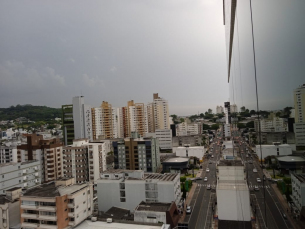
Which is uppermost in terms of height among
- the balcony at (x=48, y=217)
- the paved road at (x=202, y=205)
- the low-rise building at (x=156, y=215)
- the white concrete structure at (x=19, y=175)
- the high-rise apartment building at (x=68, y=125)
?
the high-rise apartment building at (x=68, y=125)

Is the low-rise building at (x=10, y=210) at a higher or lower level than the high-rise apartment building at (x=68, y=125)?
lower

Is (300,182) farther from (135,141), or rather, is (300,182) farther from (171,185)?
(135,141)

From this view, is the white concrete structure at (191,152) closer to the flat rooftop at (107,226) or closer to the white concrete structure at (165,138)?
the white concrete structure at (165,138)

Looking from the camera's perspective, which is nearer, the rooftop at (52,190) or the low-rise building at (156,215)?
the rooftop at (52,190)

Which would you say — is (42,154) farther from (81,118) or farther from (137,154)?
(81,118)

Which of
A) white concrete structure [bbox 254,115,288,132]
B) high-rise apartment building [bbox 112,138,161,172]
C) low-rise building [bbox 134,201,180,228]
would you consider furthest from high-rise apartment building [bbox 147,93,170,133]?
white concrete structure [bbox 254,115,288,132]

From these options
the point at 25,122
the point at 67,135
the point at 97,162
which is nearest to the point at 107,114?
the point at 67,135

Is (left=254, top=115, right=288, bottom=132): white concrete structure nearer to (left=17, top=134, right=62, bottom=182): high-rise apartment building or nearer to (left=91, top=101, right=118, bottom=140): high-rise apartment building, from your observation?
(left=17, top=134, right=62, bottom=182): high-rise apartment building

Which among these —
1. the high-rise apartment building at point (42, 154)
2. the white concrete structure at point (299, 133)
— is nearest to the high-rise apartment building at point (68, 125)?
the high-rise apartment building at point (42, 154)

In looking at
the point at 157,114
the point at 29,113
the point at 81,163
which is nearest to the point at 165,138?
the point at 157,114
